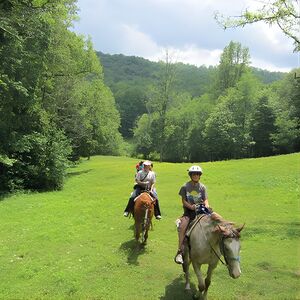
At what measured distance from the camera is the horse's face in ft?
25.9

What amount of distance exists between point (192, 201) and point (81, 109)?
40.0 metres

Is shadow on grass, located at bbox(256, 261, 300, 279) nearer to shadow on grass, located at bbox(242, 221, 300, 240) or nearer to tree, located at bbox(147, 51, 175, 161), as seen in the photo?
shadow on grass, located at bbox(242, 221, 300, 240)

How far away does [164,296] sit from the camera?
10484 mm

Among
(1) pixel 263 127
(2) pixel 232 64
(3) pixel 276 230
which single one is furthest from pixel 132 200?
(2) pixel 232 64

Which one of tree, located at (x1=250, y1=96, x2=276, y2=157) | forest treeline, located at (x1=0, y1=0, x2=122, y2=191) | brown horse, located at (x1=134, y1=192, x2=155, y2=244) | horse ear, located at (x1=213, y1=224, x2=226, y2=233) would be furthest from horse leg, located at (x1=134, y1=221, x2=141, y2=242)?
tree, located at (x1=250, y1=96, x2=276, y2=157)

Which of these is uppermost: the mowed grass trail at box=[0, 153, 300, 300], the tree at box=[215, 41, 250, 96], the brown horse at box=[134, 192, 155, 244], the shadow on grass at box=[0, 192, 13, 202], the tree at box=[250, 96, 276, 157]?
the tree at box=[215, 41, 250, 96]

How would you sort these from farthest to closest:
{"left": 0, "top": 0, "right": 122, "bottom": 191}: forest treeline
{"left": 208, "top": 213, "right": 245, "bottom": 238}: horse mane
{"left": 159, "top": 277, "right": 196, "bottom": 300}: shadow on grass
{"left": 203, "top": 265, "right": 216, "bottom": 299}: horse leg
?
{"left": 0, "top": 0, "right": 122, "bottom": 191}: forest treeline → {"left": 159, "top": 277, "right": 196, "bottom": 300}: shadow on grass → {"left": 203, "top": 265, "right": 216, "bottom": 299}: horse leg → {"left": 208, "top": 213, "right": 245, "bottom": 238}: horse mane

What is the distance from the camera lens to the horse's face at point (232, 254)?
790cm

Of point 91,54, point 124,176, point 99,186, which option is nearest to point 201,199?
point 99,186

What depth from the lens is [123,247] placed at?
14.9 m

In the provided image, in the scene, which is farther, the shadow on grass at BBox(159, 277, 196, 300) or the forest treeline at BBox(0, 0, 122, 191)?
the forest treeline at BBox(0, 0, 122, 191)

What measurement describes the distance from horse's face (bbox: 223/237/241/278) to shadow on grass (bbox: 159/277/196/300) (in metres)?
2.72

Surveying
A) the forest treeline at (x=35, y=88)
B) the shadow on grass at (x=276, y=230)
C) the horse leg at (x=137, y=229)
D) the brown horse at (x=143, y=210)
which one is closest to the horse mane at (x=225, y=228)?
the brown horse at (x=143, y=210)

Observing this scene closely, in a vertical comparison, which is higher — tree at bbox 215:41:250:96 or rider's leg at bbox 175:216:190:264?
tree at bbox 215:41:250:96
